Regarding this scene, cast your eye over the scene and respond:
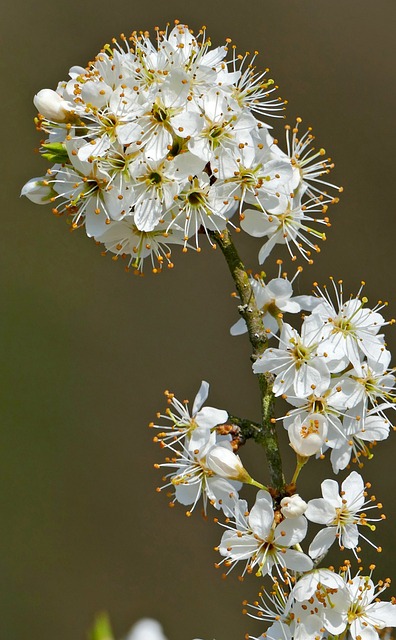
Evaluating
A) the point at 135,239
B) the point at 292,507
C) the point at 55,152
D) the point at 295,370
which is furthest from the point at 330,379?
the point at 55,152

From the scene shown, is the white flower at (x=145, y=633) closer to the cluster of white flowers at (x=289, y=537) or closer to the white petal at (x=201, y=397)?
the cluster of white flowers at (x=289, y=537)

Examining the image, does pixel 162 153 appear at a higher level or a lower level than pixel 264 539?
higher

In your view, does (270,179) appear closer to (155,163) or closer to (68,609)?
(155,163)

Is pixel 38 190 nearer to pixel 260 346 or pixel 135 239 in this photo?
pixel 135 239

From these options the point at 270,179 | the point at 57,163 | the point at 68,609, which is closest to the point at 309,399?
the point at 270,179

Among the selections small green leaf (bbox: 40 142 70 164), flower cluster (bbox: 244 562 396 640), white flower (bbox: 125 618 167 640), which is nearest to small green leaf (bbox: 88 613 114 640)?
white flower (bbox: 125 618 167 640)

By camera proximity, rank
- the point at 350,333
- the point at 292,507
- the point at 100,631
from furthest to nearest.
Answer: the point at 350,333 < the point at 292,507 < the point at 100,631

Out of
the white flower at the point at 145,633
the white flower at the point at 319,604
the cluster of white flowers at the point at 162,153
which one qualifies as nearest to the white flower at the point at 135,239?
the cluster of white flowers at the point at 162,153
